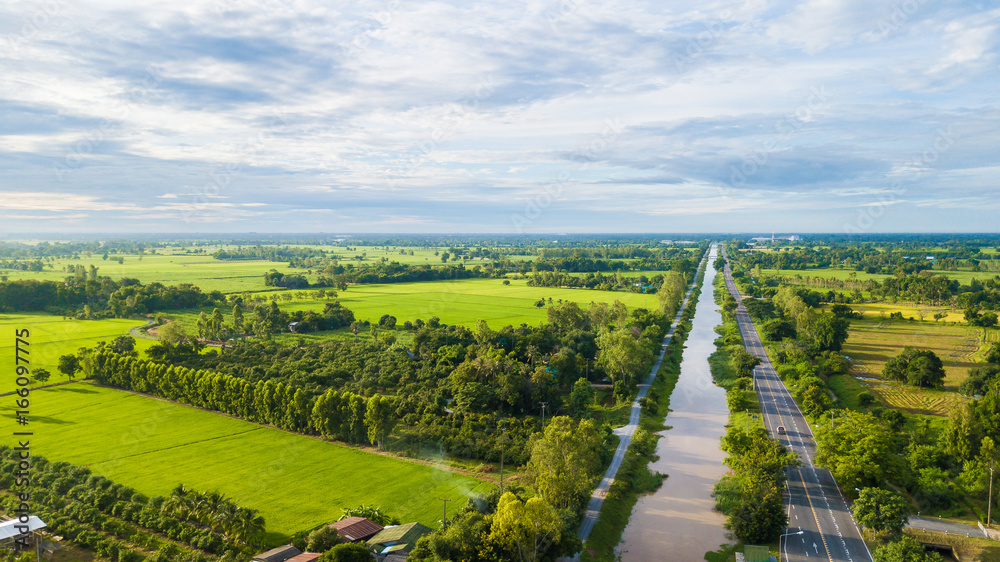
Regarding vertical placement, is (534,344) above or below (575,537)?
above

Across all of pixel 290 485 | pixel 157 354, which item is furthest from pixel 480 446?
pixel 157 354

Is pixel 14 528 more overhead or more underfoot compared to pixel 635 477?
more overhead

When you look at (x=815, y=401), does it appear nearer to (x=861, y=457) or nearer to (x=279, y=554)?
(x=861, y=457)

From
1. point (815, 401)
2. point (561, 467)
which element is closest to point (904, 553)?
point (561, 467)

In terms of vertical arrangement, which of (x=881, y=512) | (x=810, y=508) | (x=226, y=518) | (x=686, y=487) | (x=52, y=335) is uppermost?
(x=52, y=335)

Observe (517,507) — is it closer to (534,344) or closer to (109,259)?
(534,344)
